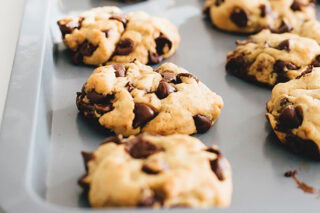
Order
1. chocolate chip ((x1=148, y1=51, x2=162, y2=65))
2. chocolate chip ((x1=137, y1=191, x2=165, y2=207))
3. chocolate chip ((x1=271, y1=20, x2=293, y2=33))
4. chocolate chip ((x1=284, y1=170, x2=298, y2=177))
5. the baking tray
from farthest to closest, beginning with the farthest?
chocolate chip ((x1=271, y1=20, x2=293, y2=33))
chocolate chip ((x1=148, y1=51, x2=162, y2=65))
chocolate chip ((x1=284, y1=170, x2=298, y2=177))
the baking tray
chocolate chip ((x1=137, y1=191, x2=165, y2=207))

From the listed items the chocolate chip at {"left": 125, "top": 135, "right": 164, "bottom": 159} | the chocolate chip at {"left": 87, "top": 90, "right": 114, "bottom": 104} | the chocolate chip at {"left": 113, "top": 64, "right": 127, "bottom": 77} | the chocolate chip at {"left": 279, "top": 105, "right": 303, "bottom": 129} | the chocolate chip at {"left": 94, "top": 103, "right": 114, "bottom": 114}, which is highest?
the chocolate chip at {"left": 125, "top": 135, "right": 164, "bottom": 159}

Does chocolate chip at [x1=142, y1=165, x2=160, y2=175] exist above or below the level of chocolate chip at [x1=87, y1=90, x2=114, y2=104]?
above

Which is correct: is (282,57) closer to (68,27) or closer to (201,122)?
(201,122)

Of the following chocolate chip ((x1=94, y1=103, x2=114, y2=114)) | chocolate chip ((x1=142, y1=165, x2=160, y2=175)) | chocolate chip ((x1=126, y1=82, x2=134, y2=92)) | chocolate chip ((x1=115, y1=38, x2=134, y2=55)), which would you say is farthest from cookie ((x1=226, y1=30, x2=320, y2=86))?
chocolate chip ((x1=142, y1=165, x2=160, y2=175))

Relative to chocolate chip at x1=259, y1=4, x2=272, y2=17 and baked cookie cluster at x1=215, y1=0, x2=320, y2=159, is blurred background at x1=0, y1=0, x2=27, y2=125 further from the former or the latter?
chocolate chip at x1=259, y1=4, x2=272, y2=17

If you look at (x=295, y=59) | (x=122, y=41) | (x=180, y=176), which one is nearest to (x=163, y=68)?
(x=122, y=41)

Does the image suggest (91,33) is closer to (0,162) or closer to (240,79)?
(240,79)
